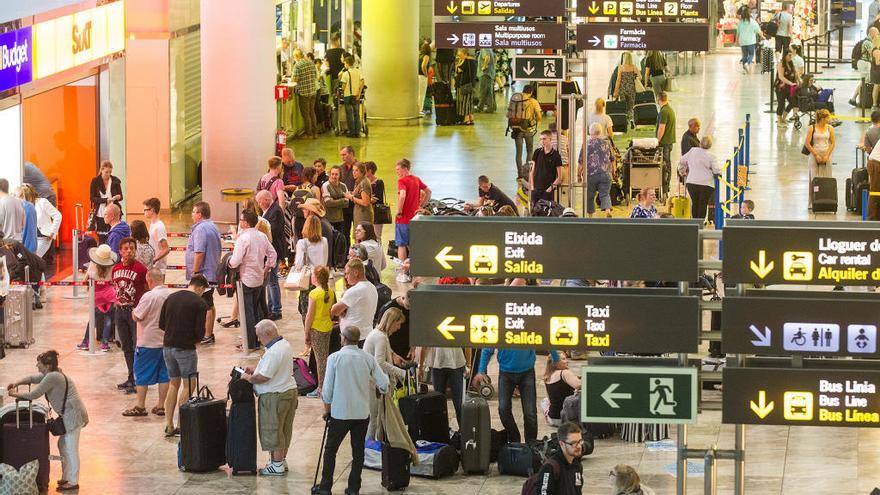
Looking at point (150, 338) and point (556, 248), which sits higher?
point (556, 248)

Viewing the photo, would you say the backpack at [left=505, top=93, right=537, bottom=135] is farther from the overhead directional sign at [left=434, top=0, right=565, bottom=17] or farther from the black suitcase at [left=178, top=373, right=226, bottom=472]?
the black suitcase at [left=178, top=373, right=226, bottom=472]

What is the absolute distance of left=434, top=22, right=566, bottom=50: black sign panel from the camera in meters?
24.4

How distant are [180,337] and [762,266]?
7.31m

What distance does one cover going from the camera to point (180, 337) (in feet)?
51.2

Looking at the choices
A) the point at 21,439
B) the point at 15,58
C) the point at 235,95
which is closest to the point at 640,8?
the point at 235,95

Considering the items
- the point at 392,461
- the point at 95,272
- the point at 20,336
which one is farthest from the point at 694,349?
the point at 20,336

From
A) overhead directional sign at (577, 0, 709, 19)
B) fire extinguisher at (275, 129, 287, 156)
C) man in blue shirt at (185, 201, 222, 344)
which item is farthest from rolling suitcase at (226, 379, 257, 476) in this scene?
fire extinguisher at (275, 129, 287, 156)

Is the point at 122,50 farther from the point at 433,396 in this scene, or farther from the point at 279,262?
the point at 433,396

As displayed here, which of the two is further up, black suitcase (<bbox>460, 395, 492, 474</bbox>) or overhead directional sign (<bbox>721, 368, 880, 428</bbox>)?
overhead directional sign (<bbox>721, 368, 880, 428</bbox>)

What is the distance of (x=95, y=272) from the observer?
18234mm

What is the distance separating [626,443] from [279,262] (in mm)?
8035

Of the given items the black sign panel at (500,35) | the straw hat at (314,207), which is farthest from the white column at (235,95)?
the straw hat at (314,207)

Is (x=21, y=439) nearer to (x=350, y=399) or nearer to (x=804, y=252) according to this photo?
(x=350, y=399)

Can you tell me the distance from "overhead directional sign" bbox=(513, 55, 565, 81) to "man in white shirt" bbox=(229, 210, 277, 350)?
5944 millimetres
